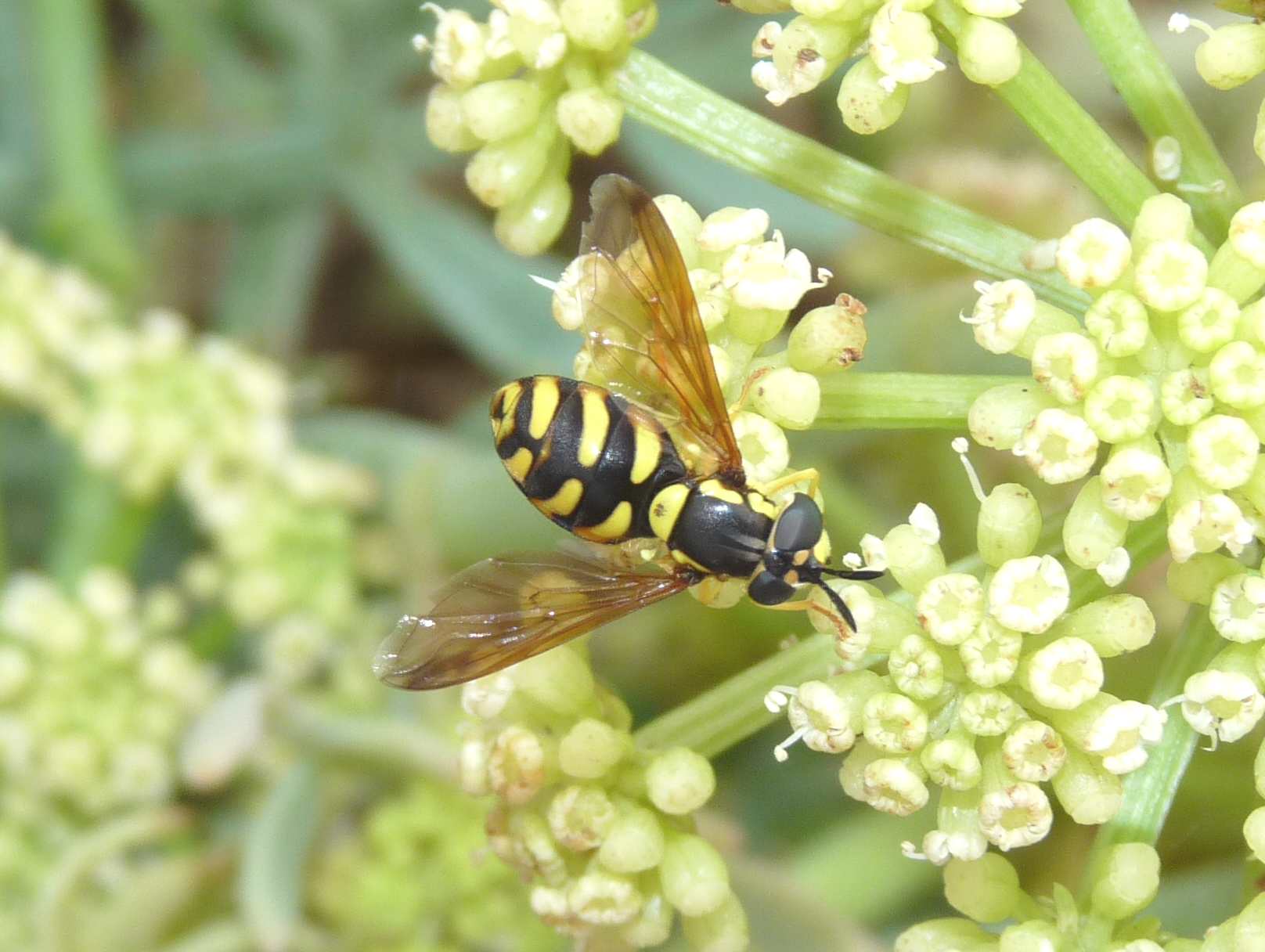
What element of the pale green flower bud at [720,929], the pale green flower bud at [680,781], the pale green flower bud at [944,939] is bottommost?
the pale green flower bud at [720,929]

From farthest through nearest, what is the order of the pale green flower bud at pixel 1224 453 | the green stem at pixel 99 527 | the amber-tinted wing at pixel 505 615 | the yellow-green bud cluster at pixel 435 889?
the green stem at pixel 99 527
the yellow-green bud cluster at pixel 435 889
the amber-tinted wing at pixel 505 615
the pale green flower bud at pixel 1224 453

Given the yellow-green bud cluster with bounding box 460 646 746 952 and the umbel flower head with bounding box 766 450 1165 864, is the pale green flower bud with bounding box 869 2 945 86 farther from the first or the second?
the yellow-green bud cluster with bounding box 460 646 746 952

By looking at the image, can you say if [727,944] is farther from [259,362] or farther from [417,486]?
[259,362]

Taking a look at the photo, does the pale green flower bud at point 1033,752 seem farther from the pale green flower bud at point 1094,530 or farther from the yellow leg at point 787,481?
the yellow leg at point 787,481

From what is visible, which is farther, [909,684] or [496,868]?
[496,868]

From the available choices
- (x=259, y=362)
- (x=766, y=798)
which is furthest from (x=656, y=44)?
(x=766, y=798)

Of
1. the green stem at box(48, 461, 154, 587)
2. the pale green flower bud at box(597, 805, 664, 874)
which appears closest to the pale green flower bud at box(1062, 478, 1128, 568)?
the pale green flower bud at box(597, 805, 664, 874)

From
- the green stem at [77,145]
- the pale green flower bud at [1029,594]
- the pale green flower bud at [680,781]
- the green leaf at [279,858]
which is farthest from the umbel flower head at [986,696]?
the green stem at [77,145]
